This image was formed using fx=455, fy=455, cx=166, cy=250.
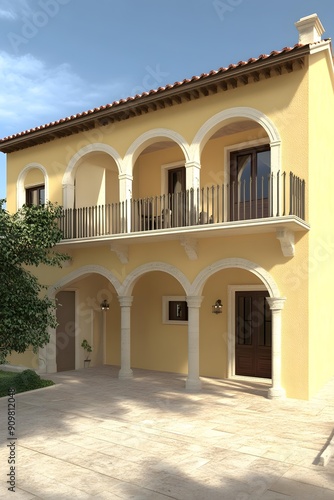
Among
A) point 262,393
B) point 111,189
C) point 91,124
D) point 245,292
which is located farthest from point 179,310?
point 91,124

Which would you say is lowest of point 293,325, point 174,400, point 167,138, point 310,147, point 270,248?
point 174,400

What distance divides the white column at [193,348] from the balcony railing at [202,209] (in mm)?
2193

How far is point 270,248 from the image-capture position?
11.1 meters

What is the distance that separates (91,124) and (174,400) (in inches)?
342

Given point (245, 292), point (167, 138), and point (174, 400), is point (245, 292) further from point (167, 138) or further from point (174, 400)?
point (167, 138)

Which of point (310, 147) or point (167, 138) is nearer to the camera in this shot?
point (310, 147)

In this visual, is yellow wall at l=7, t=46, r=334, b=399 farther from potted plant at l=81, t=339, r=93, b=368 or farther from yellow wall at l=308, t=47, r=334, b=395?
potted plant at l=81, t=339, r=93, b=368


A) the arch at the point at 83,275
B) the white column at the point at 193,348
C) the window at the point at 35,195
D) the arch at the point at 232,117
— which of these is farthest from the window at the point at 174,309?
the window at the point at 35,195

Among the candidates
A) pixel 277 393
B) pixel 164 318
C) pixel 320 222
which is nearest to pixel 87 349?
pixel 164 318

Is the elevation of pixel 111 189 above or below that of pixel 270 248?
above

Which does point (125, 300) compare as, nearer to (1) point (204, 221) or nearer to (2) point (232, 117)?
(1) point (204, 221)

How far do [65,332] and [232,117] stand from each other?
8858 millimetres

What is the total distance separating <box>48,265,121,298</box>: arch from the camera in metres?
13.9

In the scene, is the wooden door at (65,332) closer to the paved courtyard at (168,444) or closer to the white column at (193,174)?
the paved courtyard at (168,444)
